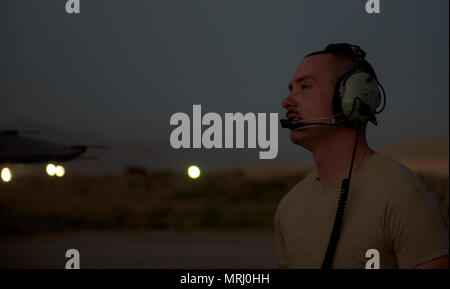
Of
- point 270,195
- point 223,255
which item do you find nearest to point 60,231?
point 223,255

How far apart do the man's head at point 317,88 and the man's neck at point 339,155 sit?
3 centimetres

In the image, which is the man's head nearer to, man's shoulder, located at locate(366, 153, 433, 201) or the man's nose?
the man's nose

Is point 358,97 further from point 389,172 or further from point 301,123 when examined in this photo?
point 389,172

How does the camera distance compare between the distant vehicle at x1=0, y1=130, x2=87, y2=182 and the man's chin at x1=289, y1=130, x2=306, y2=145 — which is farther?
the distant vehicle at x1=0, y1=130, x2=87, y2=182

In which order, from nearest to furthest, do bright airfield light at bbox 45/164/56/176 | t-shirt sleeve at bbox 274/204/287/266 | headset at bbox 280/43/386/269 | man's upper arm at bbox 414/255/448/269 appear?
1. man's upper arm at bbox 414/255/448/269
2. headset at bbox 280/43/386/269
3. t-shirt sleeve at bbox 274/204/287/266
4. bright airfield light at bbox 45/164/56/176

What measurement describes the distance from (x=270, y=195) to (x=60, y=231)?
13.0m

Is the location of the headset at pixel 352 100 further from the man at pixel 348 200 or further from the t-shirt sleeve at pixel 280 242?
the t-shirt sleeve at pixel 280 242

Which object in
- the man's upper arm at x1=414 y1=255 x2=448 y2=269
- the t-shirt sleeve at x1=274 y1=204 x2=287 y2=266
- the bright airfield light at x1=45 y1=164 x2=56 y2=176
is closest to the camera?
the man's upper arm at x1=414 y1=255 x2=448 y2=269

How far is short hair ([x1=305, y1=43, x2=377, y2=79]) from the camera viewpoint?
245 centimetres

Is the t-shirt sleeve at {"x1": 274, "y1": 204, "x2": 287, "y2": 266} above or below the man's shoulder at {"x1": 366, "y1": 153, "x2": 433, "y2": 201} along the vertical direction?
below

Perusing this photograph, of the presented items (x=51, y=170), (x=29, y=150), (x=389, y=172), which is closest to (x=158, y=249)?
(x=29, y=150)

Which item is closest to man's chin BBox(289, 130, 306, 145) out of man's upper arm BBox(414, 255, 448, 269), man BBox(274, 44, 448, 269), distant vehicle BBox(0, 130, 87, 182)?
man BBox(274, 44, 448, 269)

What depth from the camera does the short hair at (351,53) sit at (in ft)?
8.04

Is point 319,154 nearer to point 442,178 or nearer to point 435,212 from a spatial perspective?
point 435,212
